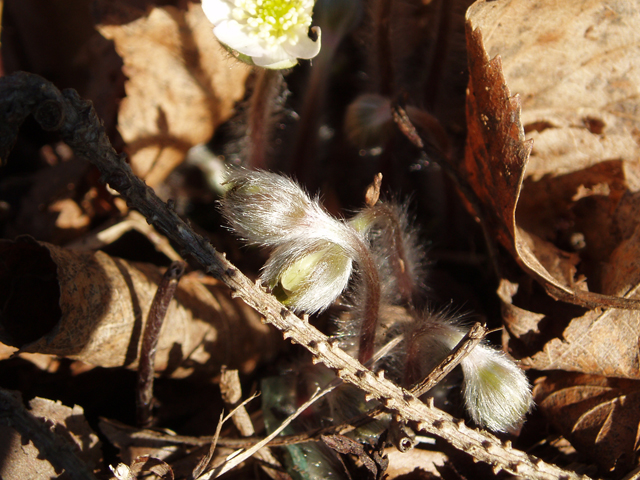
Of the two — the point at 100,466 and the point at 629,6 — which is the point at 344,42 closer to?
the point at 629,6

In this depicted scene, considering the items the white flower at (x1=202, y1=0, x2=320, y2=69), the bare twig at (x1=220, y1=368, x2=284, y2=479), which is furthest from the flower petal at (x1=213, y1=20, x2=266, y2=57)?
the bare twig at (x1=220, y1=368, x2=284, y2=479)

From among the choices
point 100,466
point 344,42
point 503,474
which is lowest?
point 100,466

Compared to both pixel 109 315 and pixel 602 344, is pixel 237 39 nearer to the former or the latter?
pixel 109 315

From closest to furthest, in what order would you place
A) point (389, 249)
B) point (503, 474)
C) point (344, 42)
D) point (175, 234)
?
point (175, 234) → point (503, 474) → point (389, 249) → point (344, 42)

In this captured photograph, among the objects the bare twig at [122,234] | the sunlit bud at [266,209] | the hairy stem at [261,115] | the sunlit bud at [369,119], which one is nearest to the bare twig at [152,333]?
the sunlit bud at [266,209]

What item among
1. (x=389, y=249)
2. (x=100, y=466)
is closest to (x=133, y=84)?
(x=389, y=249)

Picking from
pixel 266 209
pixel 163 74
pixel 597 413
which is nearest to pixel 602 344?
pixel 597 413
